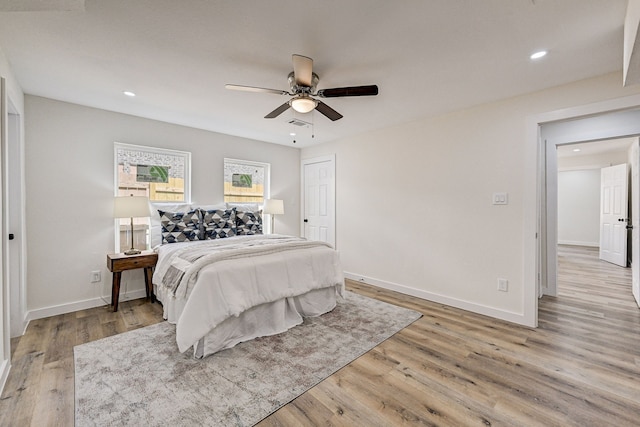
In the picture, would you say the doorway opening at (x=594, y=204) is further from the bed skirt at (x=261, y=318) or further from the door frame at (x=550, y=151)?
the bed skirt at (x=261, y=318)

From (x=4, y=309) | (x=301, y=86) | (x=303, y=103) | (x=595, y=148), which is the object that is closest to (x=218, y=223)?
(x=4, y=309)

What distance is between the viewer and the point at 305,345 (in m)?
2.39

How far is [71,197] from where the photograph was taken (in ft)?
10.5

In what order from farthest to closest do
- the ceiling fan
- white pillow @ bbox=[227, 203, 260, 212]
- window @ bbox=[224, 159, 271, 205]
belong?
window @ bbox=[224, 159, 271, 205]
white pillow @ bbox=[227, 203, 260, 212]
the ceiling fan

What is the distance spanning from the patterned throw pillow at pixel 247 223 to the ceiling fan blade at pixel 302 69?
2.40m

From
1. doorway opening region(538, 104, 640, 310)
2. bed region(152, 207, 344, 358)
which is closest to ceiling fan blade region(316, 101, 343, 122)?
bed region(152, 207, 344, 358)

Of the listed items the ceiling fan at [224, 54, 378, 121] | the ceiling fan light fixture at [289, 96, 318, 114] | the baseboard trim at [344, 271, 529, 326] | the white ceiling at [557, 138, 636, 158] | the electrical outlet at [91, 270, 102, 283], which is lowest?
the baseboard trim at [344, 271, 529, 326]

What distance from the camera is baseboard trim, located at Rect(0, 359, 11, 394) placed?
1816 mm

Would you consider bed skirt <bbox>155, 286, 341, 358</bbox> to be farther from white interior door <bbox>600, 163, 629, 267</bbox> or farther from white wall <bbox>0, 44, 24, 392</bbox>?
white interior door <bbox>600, 163, 629, 267</bbox>

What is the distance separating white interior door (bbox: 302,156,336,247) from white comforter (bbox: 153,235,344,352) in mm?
1766

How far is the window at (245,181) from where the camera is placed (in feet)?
15.1

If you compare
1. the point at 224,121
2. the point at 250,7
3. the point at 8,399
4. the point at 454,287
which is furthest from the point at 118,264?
the point at 454,287

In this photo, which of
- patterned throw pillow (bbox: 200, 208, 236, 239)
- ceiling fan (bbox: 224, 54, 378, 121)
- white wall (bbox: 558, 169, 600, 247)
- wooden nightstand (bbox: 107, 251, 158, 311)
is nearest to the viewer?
ceiling fan (bbox: 224, 54, 378, 121)

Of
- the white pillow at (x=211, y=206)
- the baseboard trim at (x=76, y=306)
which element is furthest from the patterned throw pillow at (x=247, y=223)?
the baseboard trim at (x=76, y=306)
